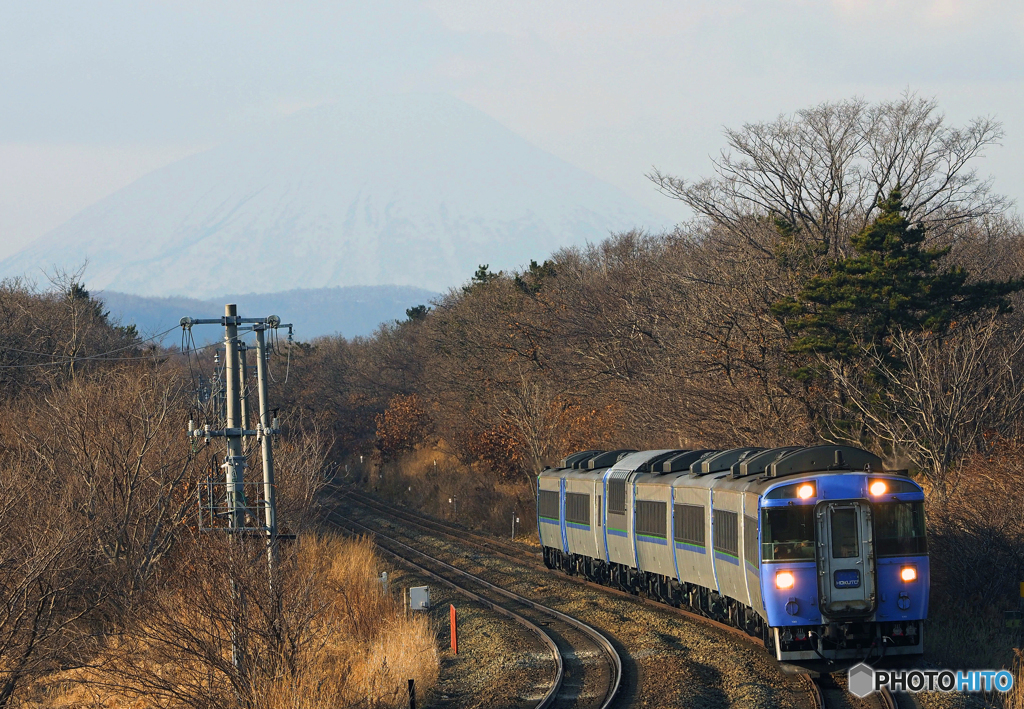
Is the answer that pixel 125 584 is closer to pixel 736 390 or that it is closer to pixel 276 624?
pixel 276 624

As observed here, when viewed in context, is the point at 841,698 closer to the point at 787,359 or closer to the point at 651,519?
the point at 651,519

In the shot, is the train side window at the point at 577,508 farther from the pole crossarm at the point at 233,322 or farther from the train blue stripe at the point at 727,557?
the pole crossarm at the point at 233,322

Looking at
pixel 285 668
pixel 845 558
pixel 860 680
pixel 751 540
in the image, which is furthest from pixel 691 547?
pixel 285 668

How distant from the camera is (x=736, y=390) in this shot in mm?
34375

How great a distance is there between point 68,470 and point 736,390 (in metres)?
19.8

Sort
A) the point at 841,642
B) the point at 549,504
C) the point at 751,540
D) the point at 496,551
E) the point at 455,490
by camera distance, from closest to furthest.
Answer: the point at 841,642 → the point at 751,540 → the point at 549,504 → the point at 496,551 → the point at 455,490

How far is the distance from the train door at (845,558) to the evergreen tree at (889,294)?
1543cm

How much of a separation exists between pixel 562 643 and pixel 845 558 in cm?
617

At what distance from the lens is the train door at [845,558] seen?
1573cm

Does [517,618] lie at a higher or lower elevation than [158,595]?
lower

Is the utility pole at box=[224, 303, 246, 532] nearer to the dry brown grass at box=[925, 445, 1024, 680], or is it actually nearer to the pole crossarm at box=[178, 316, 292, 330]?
the pole crossarm at box=[178, 316, 292, 330]
